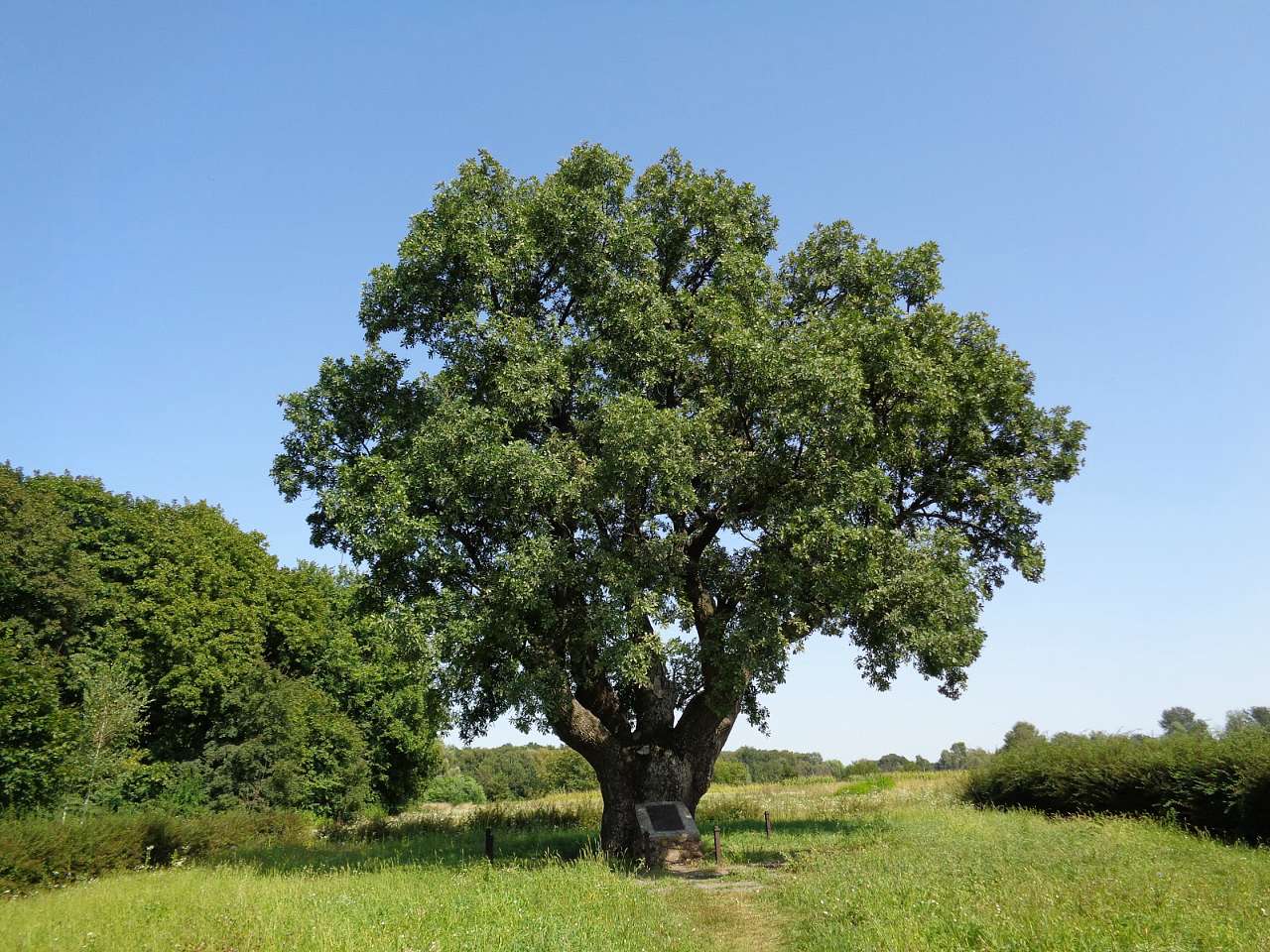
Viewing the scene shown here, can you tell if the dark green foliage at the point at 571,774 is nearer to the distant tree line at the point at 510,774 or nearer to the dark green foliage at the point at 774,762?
the distant tree line at the point at 510,774

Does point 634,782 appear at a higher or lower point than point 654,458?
lower

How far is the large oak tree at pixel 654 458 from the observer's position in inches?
681

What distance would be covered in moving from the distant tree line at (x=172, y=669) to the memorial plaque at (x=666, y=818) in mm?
11651

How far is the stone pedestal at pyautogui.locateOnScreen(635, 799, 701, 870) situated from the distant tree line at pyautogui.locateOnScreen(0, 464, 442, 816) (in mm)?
11694

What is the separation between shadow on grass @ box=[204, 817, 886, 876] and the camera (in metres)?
19.6

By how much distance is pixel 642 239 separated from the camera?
20172 millimetres

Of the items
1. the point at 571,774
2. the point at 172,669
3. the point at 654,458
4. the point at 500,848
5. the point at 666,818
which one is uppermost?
the point at 654,458

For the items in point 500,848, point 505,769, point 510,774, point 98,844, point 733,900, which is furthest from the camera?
point 505,769

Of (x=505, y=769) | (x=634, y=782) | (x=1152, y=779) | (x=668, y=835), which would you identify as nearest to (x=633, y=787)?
(x=634, y=782)

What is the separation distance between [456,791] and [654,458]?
269ft

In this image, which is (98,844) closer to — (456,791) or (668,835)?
(668,835)

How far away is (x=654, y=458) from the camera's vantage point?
54.3ft

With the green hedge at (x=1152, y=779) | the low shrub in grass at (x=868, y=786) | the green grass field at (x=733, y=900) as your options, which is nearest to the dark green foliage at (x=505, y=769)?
the low shrub in grass at (x=868, y=786)

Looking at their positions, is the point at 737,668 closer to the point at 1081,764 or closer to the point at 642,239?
the point at 642,239
